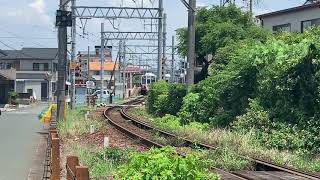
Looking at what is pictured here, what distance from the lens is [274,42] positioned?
2127cm

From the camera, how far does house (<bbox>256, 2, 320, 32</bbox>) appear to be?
129ft

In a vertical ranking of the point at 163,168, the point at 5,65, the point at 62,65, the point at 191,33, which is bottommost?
the point at 163,168

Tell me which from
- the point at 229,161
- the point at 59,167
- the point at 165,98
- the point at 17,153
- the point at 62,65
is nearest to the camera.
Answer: the point at 59,167

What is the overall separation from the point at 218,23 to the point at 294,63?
76.3 ft

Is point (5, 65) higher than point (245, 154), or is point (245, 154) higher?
point (5, 65)

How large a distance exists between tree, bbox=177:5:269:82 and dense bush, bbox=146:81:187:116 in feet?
13.2

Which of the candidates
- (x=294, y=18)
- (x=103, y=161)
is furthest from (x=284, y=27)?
(x=103, y=161)

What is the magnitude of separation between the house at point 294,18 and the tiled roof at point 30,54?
2105 inches

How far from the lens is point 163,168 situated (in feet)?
19.8

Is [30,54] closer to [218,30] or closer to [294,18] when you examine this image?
[218,30]

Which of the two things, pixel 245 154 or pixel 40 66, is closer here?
pixel 245 154

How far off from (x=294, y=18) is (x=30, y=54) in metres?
62.0

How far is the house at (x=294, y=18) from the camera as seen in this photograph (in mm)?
39219

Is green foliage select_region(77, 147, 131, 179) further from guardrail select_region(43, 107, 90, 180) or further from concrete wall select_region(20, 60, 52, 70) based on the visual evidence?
concrete wall select_region(20, 60, 52, 70)
